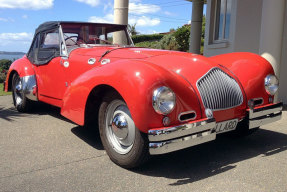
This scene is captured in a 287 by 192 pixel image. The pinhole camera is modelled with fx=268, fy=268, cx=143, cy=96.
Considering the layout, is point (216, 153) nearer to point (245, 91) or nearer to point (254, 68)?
point (245, 91)

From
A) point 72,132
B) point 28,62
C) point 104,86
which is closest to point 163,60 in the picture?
point 104,86

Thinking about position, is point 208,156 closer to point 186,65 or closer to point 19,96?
point 186,65

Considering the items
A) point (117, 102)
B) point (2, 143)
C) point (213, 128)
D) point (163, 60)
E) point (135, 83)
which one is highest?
point (163, 60)

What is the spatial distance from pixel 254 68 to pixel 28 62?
390 cm

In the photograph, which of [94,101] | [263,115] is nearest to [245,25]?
[263,115]

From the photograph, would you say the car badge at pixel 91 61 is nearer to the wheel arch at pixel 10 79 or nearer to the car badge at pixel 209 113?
the car badge at pixel 209 113

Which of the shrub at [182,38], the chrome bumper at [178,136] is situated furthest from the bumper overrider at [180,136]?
the shrub at [182,38]

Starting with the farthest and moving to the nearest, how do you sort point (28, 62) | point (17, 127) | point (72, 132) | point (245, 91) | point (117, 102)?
point (28, 62), point (17, 127), point (72, 132), point (245, 91), point (117, 102)

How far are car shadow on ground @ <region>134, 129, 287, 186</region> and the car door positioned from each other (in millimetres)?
1944

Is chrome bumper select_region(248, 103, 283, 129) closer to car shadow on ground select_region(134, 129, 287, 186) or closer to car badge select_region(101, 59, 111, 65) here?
car shadow on ground select_region(134, 129, 287, 186)

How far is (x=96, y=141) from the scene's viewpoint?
352cm

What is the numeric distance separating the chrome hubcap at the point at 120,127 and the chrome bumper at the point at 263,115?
4.30ft

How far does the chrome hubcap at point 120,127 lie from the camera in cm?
261

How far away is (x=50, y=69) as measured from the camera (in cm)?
424
